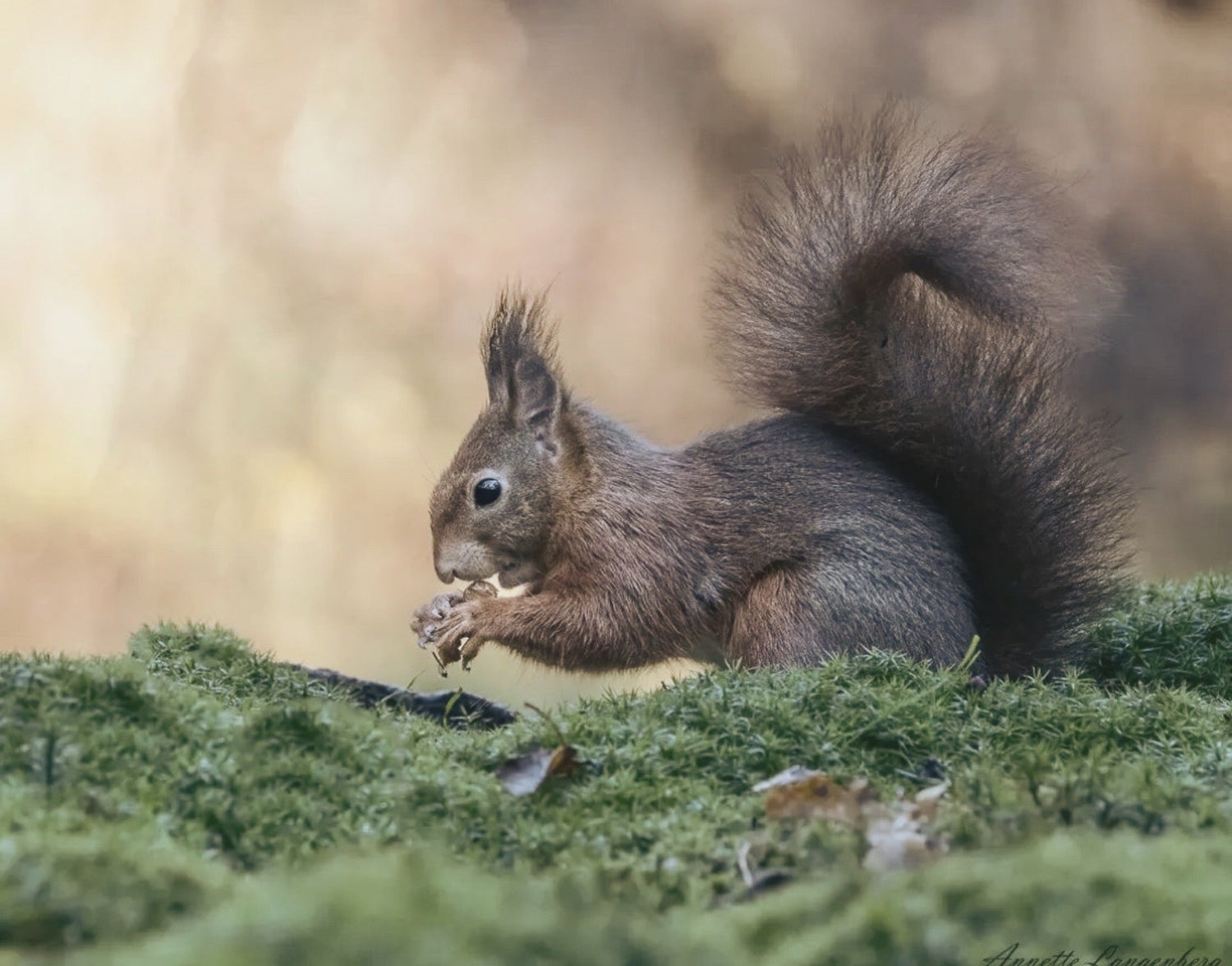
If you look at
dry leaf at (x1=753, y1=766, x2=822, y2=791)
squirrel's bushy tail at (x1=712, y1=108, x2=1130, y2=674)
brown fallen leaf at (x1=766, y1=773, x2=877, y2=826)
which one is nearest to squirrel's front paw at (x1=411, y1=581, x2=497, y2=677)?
squirrel's bushy tail at (x1=712, y1=108, x2=1130, y2=674)

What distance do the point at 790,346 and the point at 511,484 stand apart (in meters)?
0.71

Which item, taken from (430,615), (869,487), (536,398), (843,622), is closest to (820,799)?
(843,622)

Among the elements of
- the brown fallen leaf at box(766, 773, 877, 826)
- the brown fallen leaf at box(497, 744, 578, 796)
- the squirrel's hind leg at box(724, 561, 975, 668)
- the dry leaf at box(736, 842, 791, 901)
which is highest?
the squirrel's hind leg at box(724, 561, 975, 668)

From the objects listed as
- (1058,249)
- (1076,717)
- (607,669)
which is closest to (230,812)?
(1076,717)

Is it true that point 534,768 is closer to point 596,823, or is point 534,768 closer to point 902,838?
point 596,823

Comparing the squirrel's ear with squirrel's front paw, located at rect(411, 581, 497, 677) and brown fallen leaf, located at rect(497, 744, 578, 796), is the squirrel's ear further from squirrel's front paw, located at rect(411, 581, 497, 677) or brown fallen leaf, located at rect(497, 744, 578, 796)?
brown fallen leaf, located at rect(497, 744, 578, 796)

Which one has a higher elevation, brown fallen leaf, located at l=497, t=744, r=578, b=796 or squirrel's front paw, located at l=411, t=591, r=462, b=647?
squirrel's front paw, located at l=411, t=591, r=462, b=647

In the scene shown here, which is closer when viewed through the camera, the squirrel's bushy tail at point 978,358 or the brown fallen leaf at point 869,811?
the brown fallen leaf at point 869,811

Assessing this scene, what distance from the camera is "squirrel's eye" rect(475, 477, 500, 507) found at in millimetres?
3020

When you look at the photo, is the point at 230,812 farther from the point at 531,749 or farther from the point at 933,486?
the point at 933,486

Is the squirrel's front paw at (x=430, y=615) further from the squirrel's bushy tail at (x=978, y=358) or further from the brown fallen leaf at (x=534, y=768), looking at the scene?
the brown fallen leaf at (x=534, y=768)

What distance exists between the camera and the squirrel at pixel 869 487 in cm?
285

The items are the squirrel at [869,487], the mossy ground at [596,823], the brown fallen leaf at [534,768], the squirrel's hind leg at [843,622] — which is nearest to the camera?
the mossy ground at [596,823]

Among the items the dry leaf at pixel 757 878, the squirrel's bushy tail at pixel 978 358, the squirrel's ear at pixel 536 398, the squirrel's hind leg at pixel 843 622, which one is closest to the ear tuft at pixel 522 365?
the squirrel's ear at pixel 536 398
